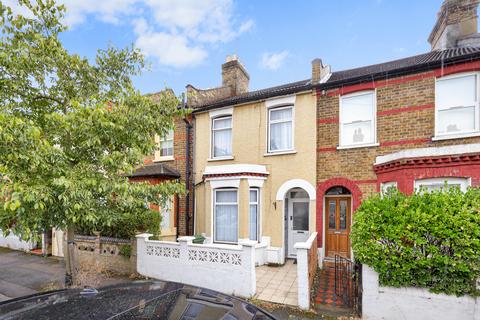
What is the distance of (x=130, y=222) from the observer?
8.29 m

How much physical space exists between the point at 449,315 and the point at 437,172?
354cm

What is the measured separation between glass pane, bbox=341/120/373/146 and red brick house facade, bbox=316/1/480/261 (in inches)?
1.2

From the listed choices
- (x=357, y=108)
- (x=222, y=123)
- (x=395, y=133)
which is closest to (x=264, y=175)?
(x=222, y=123)

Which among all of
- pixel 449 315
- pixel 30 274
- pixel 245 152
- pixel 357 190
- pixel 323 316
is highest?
pixel 245 152

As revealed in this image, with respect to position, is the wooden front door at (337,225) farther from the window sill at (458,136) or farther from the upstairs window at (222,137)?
the upstairs window at (222,137)

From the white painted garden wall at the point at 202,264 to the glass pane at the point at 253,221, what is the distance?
9.18 ft

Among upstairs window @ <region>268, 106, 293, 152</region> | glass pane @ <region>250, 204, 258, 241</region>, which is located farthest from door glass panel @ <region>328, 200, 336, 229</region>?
glass pane @ <region>250, 204, 258, 241</region>

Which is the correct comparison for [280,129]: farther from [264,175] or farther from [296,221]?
[296,221]

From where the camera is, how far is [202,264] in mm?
6566

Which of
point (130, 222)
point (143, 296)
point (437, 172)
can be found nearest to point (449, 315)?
point (437, 172)

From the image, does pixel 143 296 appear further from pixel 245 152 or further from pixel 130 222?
pixel 245 152

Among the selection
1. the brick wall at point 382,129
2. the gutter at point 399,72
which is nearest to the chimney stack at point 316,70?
the gutter at point 399,72

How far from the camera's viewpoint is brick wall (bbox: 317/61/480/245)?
24.0 feet

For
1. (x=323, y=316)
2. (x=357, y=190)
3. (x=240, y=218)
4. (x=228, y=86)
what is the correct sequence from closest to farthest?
1. (x=323, y=316)
2. (x=357, y=190)
3. (x=240, y=218)
4. (x=228, y=86)
